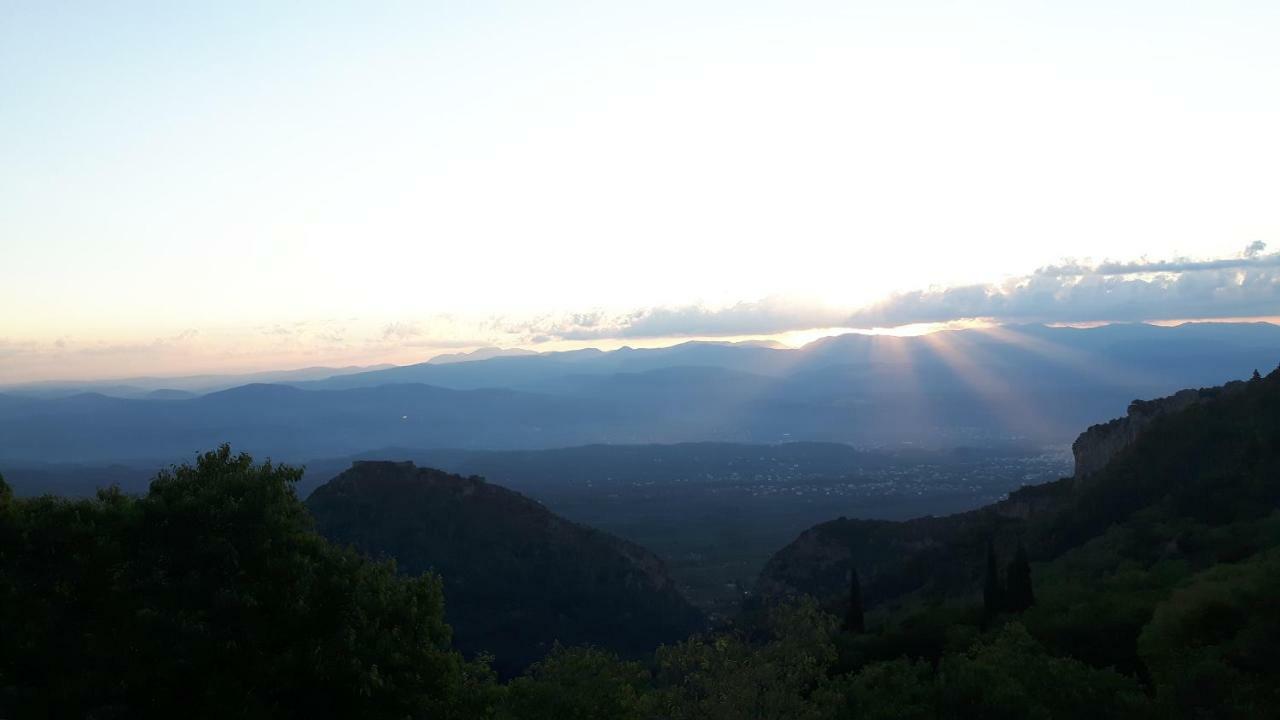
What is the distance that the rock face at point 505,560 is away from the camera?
63688 millimetres

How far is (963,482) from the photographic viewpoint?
631ft

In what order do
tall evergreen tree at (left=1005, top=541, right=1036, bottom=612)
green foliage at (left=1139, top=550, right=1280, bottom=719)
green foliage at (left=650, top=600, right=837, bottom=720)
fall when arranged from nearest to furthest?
green foliage at (left=650, top=600, right=837, bottom=720)
green foliage at (left=1139, top=550, right=1280, bottom=719)
tall evergreen tree at (left=1005, top=541, right=1036, bottom=612)

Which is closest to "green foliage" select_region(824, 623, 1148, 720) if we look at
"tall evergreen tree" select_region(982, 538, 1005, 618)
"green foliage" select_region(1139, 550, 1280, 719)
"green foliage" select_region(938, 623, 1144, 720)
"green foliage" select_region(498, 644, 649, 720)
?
"green foliage" select_region(938, 623, 1144, 720)

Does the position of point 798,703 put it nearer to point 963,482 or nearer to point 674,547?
point 674,547

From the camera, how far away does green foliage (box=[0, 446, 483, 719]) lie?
16.7m

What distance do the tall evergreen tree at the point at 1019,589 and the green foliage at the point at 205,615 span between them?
25199mm

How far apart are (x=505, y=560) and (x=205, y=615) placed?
52.5m

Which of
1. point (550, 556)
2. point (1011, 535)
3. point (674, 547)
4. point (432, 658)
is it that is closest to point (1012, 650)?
point (432, 658)

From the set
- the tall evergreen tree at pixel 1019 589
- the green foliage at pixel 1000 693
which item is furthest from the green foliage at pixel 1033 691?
the tall evergreen tree at pixel 1019 589

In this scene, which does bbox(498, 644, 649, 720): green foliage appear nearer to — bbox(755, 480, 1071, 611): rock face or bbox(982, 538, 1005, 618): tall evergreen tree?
bbox(982, 538, 1005, 618): tall evergreen tree

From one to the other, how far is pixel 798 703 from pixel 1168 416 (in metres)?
52.2

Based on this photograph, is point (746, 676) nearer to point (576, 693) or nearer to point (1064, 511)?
point (576, 693)

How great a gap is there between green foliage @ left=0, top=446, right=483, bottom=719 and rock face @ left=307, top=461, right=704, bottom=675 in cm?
4244

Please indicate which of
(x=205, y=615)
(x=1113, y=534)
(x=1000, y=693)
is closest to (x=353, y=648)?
(x=205, y=615)
